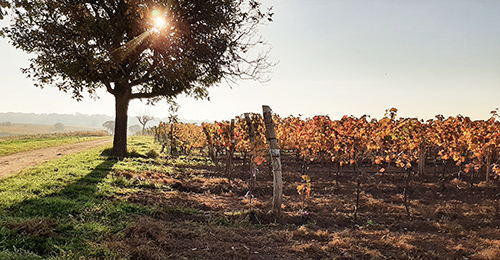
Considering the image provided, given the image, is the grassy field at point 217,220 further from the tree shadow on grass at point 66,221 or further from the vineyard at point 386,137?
the vineyard at point 386,137

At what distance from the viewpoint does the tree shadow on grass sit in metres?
Answer: 5.18

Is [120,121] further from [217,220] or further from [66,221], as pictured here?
[217,220]

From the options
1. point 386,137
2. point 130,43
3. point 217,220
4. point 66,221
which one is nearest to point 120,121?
point 130,43

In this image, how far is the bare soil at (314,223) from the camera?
230 inches

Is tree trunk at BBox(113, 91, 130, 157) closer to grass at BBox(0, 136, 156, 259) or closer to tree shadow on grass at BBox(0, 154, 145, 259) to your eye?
grass at BBox(0, 136, 156, 259)

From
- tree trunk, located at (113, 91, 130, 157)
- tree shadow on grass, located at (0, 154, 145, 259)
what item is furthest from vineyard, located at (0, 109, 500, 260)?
tree trunk, located at (113, 91, 130, 157)

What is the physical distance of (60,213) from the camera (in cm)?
697

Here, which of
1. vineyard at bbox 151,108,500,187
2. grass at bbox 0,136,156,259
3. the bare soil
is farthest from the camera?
vineyard at bbox 151,108,500,187

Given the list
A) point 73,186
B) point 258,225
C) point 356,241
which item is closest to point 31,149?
point 73,186

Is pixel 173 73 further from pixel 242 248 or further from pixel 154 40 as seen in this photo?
pixel 242 248

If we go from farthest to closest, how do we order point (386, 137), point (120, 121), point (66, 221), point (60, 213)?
point (120, 121) < point (386, 137) < point (60, 213) < point (66, 221)

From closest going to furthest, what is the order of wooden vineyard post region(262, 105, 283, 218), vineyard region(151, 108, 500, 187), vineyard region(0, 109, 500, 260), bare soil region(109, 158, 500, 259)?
vineyard region(0, 109, 500, 260), bare soil region(109, 158, 500, 259), wooden vineyard post region(262, 105, 283, 218), vineyard region(151, 108, 500, 187)

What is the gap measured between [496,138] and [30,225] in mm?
14293

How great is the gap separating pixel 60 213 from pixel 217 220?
3.61 m
